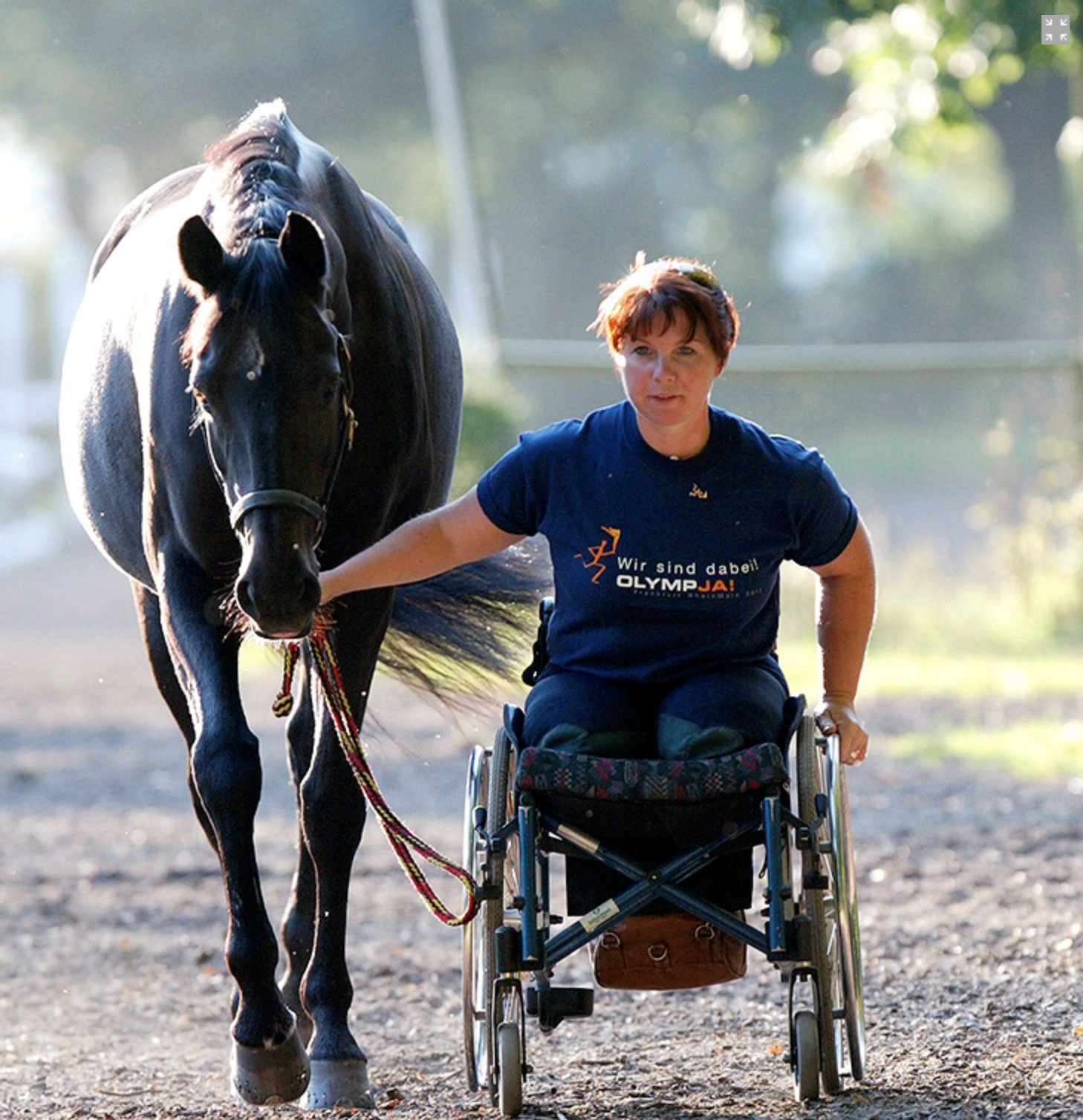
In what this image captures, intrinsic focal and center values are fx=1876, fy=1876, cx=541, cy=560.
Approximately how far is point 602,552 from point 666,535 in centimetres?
12

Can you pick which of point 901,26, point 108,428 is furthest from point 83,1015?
point 901,26

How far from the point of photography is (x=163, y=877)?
6.65 meters

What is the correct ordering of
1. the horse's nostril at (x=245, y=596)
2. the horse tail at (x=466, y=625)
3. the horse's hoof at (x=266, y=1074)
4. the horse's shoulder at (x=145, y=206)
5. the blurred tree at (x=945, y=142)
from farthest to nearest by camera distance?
the blurred tree at (x=945, y=142) < the horse tail at (x=466, y=625) < the horse's shoulder at (x=145, y=206) < the horse's hoof at (x=266, y=1074) < the horse's nostril at (x=245, y=596)

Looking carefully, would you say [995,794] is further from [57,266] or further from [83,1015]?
[57,266]

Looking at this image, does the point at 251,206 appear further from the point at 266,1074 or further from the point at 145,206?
the point at 266,1074

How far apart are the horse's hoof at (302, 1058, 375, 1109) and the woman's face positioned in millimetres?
1438

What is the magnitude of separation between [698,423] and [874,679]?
739cm

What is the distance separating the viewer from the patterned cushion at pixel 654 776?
304 cm

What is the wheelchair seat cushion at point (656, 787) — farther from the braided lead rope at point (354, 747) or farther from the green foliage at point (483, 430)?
the green foliage at point (483, 430)

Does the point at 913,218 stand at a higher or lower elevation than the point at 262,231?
higher

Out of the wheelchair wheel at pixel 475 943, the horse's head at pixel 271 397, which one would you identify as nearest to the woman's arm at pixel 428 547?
the horse's head at pixel 271 397

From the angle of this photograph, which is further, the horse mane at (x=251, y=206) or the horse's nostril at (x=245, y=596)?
the horse mane at (x=251, y=206)

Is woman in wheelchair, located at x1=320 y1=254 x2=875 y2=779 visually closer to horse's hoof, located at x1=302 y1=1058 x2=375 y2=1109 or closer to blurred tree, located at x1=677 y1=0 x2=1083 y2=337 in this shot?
horse's hoof, located at x1=302 y1=1058 x2=375 y2=1109

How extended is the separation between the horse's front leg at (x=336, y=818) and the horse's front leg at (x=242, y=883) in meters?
0.23
